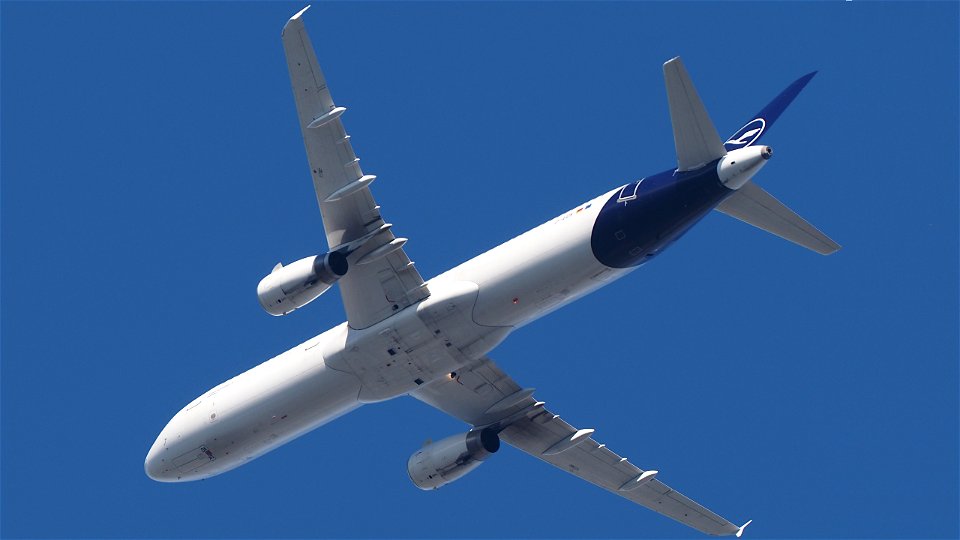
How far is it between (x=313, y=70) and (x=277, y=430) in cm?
1245

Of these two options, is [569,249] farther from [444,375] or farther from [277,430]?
[277,430]

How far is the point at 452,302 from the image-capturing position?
46.9 metres

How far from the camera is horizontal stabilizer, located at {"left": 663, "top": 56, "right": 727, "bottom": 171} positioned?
4241 cm

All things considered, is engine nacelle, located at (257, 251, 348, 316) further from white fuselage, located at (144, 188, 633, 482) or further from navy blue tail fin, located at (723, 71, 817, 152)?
navy blue tail fin, located at (723, 71, 817, 152)

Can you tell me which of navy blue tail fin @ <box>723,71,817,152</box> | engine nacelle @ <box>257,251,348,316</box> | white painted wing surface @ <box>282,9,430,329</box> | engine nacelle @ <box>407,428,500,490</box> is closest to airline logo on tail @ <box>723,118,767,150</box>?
navy blue tail fin @ <box>723,71,817,152</box>

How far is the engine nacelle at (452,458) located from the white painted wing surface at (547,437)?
0.95m

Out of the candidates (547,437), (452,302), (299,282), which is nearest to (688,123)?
(452,302)

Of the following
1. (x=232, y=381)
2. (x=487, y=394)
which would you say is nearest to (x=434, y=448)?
(x=487, y=394)

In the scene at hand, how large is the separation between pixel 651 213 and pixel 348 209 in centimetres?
842

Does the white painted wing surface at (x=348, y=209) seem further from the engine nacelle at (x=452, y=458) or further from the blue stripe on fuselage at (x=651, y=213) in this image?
the engine nacelle at (x=452, y=458)

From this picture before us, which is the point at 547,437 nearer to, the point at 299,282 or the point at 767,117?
the point at 299,282

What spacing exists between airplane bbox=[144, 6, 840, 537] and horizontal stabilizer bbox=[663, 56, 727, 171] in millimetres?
37

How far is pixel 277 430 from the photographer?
2020 inches

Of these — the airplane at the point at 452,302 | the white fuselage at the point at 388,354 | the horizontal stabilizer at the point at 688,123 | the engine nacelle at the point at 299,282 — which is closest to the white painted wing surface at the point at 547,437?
the airplane at the point at 452,302
